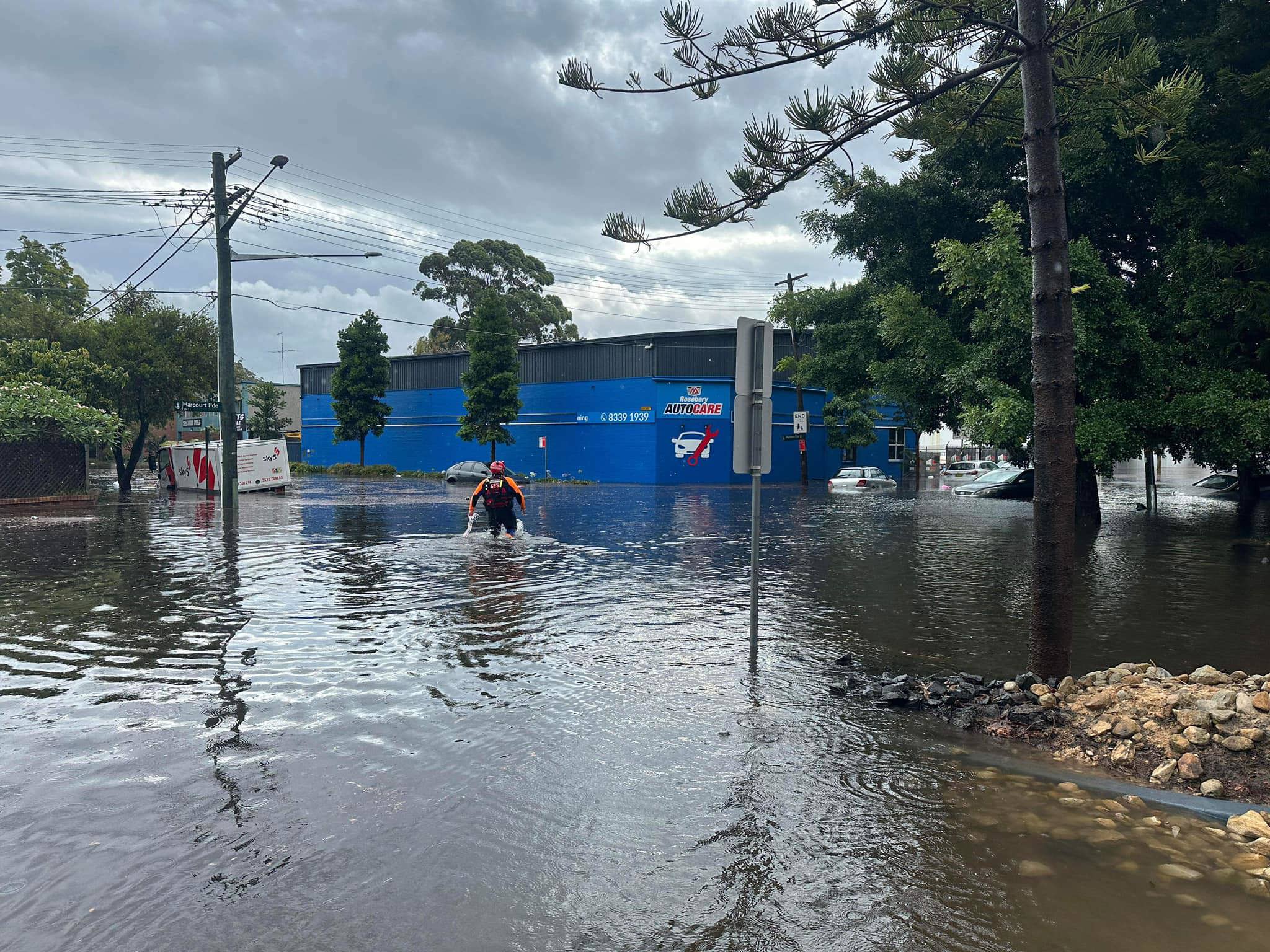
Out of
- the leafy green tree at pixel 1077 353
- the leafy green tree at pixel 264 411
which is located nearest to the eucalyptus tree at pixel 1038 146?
the leafy green tree at pixel 1077 353

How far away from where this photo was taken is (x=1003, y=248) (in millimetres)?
15531

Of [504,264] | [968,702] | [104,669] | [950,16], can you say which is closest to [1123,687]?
[968,702]

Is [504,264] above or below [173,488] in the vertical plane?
above

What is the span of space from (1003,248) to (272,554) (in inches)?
535

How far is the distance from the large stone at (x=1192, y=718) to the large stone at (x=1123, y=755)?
33cm

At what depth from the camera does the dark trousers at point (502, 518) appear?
53.9 feet

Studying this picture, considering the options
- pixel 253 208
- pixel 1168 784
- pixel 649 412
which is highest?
pixel 253 208

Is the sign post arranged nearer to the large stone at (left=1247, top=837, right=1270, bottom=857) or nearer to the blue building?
the large stone at (left=1247, top=837, right=1270, bottom=857)

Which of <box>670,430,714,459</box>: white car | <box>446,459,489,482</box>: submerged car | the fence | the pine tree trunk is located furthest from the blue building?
the pine tree trunk

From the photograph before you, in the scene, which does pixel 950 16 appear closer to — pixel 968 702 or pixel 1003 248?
pixel 968 702

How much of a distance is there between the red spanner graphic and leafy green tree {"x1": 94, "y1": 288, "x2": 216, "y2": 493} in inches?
942

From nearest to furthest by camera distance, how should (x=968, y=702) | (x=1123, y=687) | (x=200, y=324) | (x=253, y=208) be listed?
(x=1123, y=687) < (x=968, y=702) < (x=253, y=208) < (x=200, y=324)

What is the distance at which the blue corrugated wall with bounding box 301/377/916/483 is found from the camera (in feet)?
157

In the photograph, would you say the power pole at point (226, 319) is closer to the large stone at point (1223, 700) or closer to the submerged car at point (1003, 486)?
the large stone at point (1223, 700)
